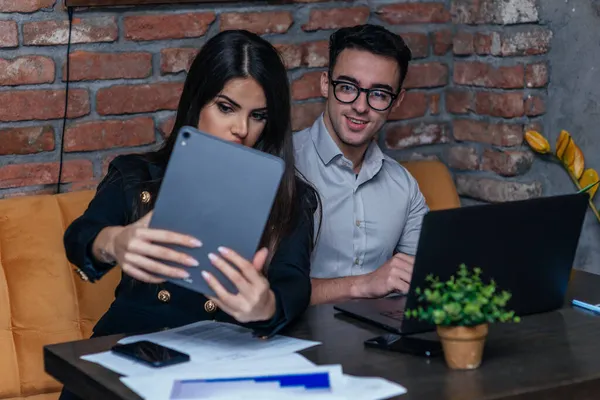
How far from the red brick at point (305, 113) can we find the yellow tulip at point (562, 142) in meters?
0.68

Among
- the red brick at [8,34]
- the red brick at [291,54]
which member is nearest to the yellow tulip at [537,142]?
the red brick at [291,54]

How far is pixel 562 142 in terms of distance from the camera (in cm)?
279

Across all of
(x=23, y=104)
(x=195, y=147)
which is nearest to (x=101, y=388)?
(x=195, y=147)

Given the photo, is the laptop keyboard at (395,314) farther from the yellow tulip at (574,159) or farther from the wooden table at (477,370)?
the yellow tulip at (574,159)

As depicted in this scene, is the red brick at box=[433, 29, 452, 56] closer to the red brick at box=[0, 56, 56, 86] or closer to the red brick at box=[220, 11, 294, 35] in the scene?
the red brick at box=[220, 11, 294, 35]

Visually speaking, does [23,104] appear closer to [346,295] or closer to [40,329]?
[40,329]

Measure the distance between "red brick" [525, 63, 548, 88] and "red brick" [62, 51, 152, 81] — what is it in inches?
42.6

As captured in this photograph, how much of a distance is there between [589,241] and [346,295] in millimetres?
886

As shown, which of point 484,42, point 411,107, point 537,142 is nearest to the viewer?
point 537,142

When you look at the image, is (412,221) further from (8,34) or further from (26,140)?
(8,34)

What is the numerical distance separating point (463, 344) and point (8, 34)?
1.42 metres

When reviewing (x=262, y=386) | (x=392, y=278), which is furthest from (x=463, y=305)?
(x=392, y=278)

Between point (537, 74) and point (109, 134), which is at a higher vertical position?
point (537, 74)

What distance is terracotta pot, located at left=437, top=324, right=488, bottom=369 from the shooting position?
156 centimetres
